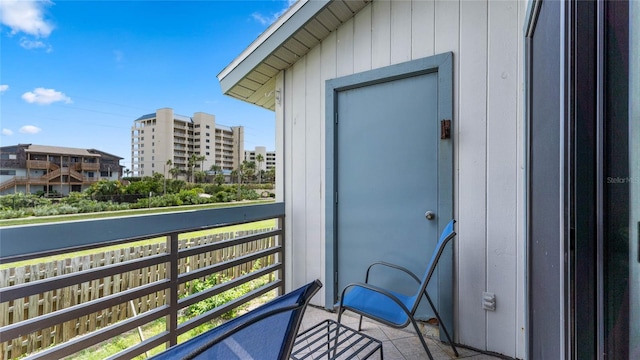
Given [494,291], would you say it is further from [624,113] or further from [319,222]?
[624,113]

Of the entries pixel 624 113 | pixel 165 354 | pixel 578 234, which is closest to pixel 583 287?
pixel 578 234

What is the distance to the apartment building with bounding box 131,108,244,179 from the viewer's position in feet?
7.80

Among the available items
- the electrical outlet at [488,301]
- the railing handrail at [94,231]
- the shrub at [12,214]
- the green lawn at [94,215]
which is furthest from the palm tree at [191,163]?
the electrical outlet at [488,301]

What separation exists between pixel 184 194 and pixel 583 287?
238 centimetres

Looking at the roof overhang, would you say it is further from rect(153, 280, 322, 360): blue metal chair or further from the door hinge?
rect(153, 280, 322, 360): blue metal chair

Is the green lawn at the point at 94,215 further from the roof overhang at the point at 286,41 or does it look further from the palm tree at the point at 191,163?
the roof overhang at the point at 286,41

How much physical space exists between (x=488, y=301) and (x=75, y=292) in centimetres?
323

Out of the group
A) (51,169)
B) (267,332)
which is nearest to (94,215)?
(51,169)

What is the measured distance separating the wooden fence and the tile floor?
119cm

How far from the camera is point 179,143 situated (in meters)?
2.66

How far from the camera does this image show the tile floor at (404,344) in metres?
1.98

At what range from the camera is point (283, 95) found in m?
3.00

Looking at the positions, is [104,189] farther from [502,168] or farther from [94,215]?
[502,168]

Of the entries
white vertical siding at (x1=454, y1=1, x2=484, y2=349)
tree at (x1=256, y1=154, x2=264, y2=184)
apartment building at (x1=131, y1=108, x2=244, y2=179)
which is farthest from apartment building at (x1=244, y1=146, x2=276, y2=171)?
white vertical siding at (x1=454, y1=1, x2=484, y2=349)
